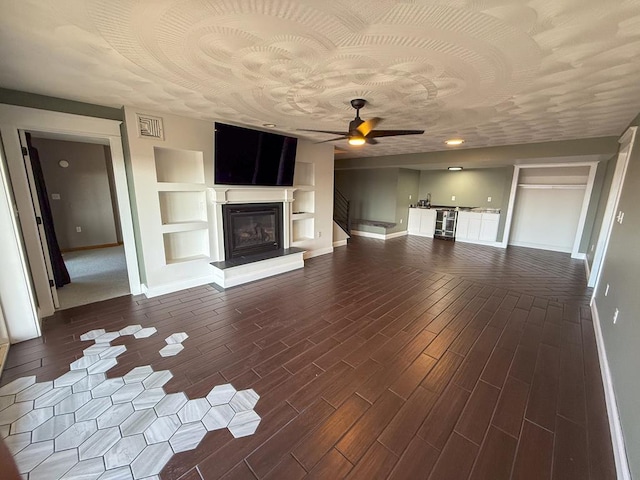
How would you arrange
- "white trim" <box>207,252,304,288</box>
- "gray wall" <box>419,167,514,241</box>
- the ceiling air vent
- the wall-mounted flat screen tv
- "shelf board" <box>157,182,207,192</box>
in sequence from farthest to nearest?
1. "gray wall" <box>419,167,514,241</box>
2. "white trim" <box>207,252,304,288</box>
3. the wall-mounted flat screen tv
4. "shelf board" <box>157,182,207,192</box>
5. the ceiling air vent

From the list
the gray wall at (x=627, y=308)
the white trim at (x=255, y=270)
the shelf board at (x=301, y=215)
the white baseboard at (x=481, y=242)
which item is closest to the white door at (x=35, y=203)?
the white trim at (x=255, y=270)

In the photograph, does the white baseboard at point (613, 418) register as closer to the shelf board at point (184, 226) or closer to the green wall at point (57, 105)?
the shelf board at point (184, 226)

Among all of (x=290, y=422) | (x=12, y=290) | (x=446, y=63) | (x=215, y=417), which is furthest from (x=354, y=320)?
(x=12, y=290)

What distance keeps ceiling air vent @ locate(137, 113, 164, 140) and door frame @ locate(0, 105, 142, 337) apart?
288 mm

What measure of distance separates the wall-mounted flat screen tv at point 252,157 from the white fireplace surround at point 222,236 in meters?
0.16

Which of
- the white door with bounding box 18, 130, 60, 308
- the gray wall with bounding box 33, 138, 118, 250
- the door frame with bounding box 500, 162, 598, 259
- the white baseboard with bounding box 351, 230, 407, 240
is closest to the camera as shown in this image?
the white door with bounding box 18, 130, 60, 308

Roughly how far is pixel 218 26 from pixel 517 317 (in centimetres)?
404

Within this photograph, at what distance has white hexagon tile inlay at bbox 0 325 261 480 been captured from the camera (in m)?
1.45

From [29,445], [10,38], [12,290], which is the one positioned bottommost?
[29,445]

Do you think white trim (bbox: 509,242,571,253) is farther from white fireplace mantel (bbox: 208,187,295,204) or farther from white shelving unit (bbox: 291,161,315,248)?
white fireplace mantel (bbox: 208,187,295,204)

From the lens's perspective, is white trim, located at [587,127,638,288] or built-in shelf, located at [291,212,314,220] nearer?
white trim, located at [587,127,638,288]

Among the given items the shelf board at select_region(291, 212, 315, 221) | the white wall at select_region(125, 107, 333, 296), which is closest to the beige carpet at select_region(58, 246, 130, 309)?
the white wall at select_region(125, 107, 333, 296)

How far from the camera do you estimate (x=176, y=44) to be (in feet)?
5.81

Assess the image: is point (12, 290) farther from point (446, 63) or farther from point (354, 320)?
point (446, 63)
